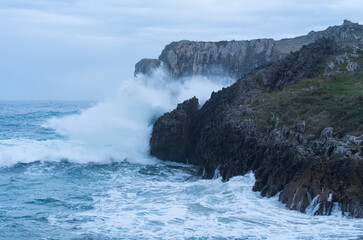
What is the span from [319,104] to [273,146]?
4.36m

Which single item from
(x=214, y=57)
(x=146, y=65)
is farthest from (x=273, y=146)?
(x=214, y=57)

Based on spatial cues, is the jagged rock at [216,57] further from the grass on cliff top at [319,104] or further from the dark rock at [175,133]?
the grass on cliff top at [319,104]

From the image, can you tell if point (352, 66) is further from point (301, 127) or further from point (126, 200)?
point (126, 200)

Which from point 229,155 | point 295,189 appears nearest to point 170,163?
point 229,155

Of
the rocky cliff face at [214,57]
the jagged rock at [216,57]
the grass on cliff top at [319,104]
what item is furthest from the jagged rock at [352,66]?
the jagged rock at [216,57]

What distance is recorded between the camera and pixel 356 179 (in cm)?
1377

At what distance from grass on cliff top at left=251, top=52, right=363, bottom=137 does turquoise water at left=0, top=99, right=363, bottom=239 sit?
3.78 m

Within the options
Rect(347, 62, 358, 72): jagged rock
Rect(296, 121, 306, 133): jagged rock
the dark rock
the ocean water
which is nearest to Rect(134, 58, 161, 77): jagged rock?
the ocean water

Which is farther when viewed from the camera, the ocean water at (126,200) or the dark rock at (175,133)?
the dark rock at (175,133)

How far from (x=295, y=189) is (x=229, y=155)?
5855 mm

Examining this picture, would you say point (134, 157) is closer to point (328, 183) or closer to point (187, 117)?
point (187, 117)

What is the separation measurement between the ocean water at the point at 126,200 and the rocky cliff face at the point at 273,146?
65 centimetres

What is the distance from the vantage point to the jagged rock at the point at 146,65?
48778mm

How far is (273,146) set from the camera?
1777cm
